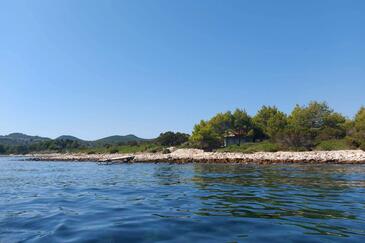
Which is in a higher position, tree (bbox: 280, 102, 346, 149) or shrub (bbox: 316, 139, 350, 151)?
tree (bbox: 280, 102, 346, 149)

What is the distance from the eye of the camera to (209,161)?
47.6 metres

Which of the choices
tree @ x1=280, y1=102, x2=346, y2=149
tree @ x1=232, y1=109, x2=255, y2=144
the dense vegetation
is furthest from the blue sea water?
tree @ x1=232, y1=109, x2=255, y2=144

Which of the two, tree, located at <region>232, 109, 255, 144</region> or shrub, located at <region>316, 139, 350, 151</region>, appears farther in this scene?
tree, located at <region>232, 109, 255, 144</region>

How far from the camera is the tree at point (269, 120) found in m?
81.4

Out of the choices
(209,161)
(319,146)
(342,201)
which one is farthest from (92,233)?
(319,146)

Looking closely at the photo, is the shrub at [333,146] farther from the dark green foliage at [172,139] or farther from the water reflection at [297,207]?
the dark green foliage at [172,139]

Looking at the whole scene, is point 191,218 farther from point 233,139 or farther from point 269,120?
point 233,139

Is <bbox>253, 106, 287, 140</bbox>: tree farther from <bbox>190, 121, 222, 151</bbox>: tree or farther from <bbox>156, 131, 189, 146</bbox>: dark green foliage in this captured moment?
<bbox>156, 131, 189, 146</bbox>: dark green foliage

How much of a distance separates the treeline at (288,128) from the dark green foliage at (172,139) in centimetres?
2203

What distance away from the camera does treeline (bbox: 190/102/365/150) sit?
6184 centimetres

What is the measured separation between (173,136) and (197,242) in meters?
109

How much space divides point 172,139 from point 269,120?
3986cm

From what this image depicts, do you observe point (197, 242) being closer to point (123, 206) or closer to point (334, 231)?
point (334, 231)

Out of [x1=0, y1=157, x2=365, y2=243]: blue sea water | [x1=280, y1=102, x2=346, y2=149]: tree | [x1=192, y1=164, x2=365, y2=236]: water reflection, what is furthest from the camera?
[x1=280, y1=102, x2=346, y2=149]: tree
